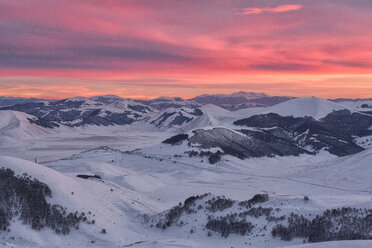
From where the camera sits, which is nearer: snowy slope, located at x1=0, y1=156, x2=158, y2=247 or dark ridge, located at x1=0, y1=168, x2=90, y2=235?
snowy slope, located at x1=0, y1=156, x2=158, y2=247

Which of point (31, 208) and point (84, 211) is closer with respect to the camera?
point (31, 208)

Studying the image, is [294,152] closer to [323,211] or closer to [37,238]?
[323,211]

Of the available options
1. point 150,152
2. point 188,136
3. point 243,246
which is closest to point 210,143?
point 188,136

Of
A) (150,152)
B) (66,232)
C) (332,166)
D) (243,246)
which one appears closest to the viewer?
(243,246)

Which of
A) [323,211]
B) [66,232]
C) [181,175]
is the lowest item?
[181,175]

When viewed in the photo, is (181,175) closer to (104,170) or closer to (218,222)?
(104,170)

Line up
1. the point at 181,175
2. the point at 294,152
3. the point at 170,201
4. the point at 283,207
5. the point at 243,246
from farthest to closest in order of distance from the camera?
1. the point at 294,152
2. the point at 181,175
3. the point at 170,201
4. the point at 283,207
5. the point at 243,246

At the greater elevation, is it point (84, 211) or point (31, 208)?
point (31, 208)

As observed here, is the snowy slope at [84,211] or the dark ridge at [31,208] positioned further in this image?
the dark ridge at [31,208]

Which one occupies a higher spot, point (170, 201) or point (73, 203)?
point (73, 203)

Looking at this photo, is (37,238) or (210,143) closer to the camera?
(37,238)
